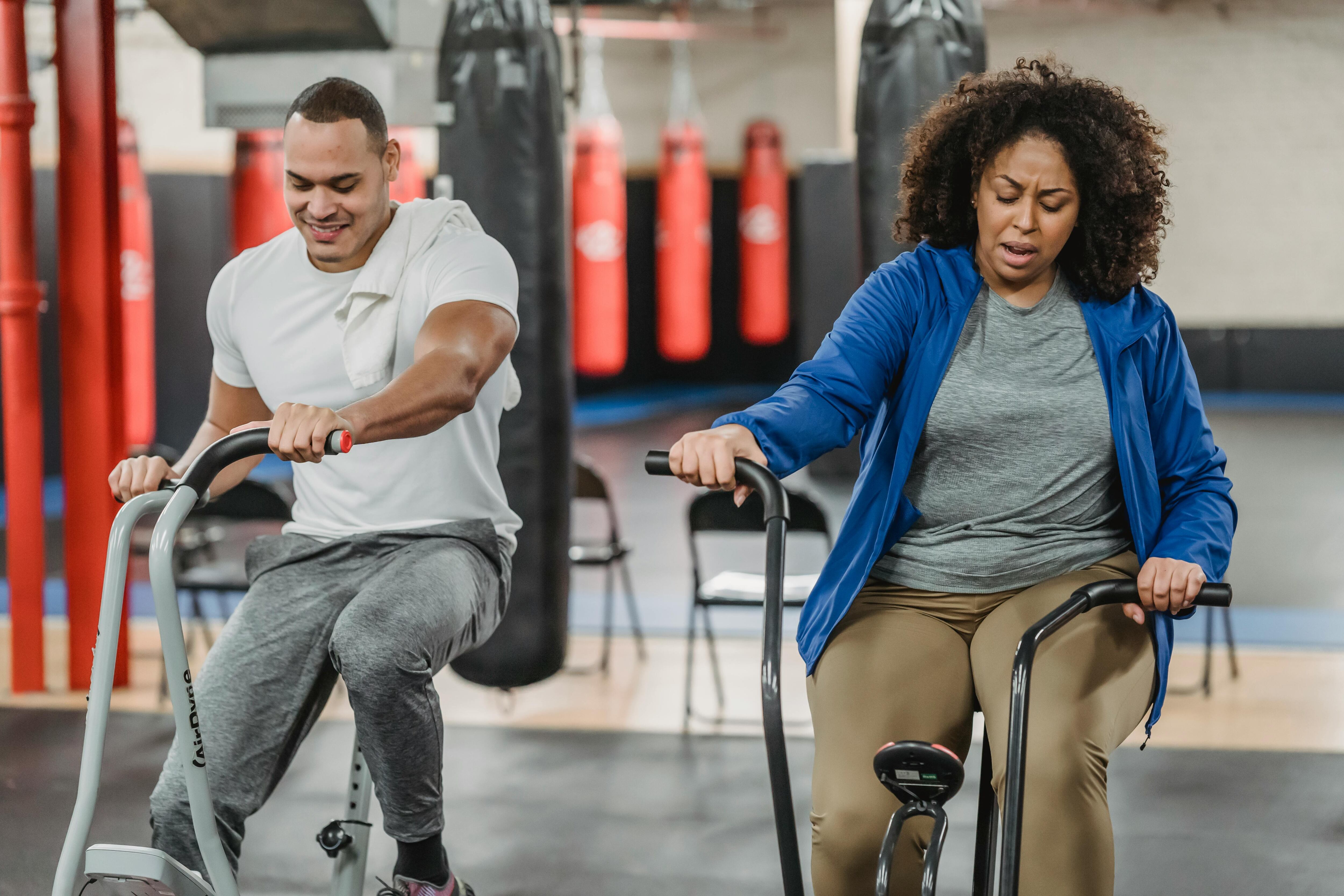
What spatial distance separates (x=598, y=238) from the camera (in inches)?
311

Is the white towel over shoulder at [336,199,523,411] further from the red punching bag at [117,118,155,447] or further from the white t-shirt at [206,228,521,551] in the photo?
the red punching bag at [117,118,155,447]

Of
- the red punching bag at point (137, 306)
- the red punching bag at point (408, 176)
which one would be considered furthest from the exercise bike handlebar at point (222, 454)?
the red punching bag at point (137, 306)

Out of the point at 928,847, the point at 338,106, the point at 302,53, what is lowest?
the point at 928,847

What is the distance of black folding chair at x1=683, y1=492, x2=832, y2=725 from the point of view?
11.0 ft

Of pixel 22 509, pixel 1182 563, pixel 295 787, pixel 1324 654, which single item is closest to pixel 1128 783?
pixel 1324 654

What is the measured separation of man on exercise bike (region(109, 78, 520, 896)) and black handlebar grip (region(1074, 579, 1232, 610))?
2.81 ft

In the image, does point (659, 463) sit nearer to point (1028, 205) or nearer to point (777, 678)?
point (777, 678)

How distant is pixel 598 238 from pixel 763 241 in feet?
7.51

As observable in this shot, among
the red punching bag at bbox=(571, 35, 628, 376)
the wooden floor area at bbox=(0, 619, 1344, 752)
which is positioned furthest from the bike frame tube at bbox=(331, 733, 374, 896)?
the red punching bag at bbox=(571, 35, 628, 376)

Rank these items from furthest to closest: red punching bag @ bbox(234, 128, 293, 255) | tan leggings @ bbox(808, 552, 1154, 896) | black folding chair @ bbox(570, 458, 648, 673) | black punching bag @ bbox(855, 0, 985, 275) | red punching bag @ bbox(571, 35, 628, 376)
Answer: red punching bag @ bbox(571, 35, 628, 376) → red punching bag @ bbox(234, 128, 293, 255) → black folding chair @ bbox(570, 458, 648, 673) → black punching bag @ bbox(855, 0, 985, 275) → tan leggings @ bbox(808, 552, 1154, 896)

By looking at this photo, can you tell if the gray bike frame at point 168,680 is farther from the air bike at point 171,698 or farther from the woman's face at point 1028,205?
the woman's face at point 1028,205

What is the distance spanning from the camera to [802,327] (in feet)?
26.2

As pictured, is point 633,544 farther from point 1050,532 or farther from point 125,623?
point 1050,532

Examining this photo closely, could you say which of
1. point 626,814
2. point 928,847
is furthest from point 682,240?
point 928,847
